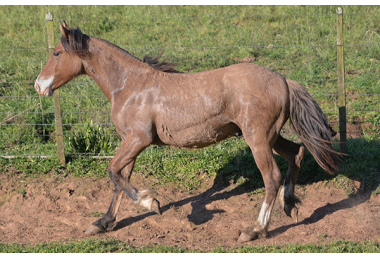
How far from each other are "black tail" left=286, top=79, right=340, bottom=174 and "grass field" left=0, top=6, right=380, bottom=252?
3.61 ft

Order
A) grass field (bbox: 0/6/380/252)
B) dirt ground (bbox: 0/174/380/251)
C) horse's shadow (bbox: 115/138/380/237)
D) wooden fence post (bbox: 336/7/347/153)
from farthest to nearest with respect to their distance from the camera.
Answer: grass field (bbox: 0/6/380/252) < wooden fence post (bbox: 336/7/347/153) < horse's shadow (bbox: 115/138/380/237) < dirt ground (bbox: 0/174/380/251)

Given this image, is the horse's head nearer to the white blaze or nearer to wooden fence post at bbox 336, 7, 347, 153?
the white blaze

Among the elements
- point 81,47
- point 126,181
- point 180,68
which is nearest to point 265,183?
point 126,181

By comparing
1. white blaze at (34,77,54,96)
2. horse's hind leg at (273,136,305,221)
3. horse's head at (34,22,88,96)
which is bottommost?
horse's hind leg at (273,136,305,221)

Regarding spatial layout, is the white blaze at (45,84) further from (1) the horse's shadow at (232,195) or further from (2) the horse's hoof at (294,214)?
(2) the horse's hoof at (294,214)

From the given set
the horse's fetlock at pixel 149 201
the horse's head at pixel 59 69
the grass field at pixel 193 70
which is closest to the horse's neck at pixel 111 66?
the horse's head at pixel 59 69

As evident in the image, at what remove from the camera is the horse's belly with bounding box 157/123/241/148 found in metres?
5.74

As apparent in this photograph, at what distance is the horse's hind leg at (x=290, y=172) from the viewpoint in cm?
611

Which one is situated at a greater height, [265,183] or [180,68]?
[180,68]

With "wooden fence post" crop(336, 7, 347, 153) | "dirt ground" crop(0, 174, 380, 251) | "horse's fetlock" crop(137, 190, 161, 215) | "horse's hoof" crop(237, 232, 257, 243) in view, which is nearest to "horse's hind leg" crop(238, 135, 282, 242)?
"horse's hoof" crop(237, 232, 257, 243)

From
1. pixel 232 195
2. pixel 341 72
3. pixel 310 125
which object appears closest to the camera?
pixel 310 125

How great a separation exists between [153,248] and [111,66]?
226 cm

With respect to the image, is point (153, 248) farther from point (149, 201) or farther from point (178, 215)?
point (178, 215)

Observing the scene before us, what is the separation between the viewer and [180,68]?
9.91m
